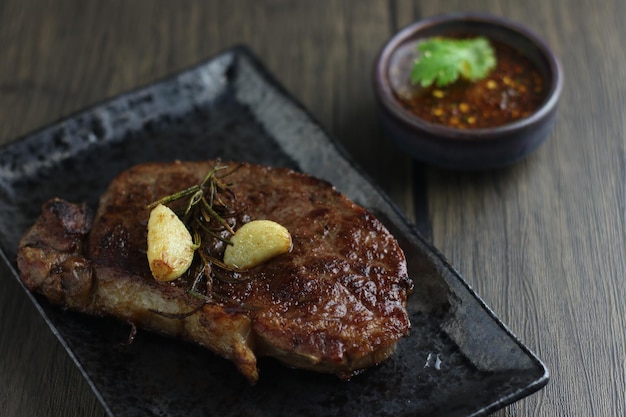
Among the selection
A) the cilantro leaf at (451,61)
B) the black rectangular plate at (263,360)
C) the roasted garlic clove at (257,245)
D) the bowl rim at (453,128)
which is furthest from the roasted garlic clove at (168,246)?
the cilantro leaf at (451,61)

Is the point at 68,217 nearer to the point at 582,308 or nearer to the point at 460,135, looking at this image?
the point at 460,135

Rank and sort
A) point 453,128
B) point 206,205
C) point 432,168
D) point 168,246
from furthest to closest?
point 432,168 → point 453,128 → point 206,205 → point 168,246

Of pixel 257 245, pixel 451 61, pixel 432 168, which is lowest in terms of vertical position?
pixel 432 168

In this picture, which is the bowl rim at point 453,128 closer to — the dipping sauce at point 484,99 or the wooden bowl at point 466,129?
the wooden bowl at point 466,129

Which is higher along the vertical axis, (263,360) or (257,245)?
(257,245)

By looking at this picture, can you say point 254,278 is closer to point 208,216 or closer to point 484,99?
point 208,216

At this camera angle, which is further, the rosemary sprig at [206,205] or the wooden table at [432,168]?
the wooden table at [432,168]

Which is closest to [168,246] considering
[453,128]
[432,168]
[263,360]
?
[263,360]
